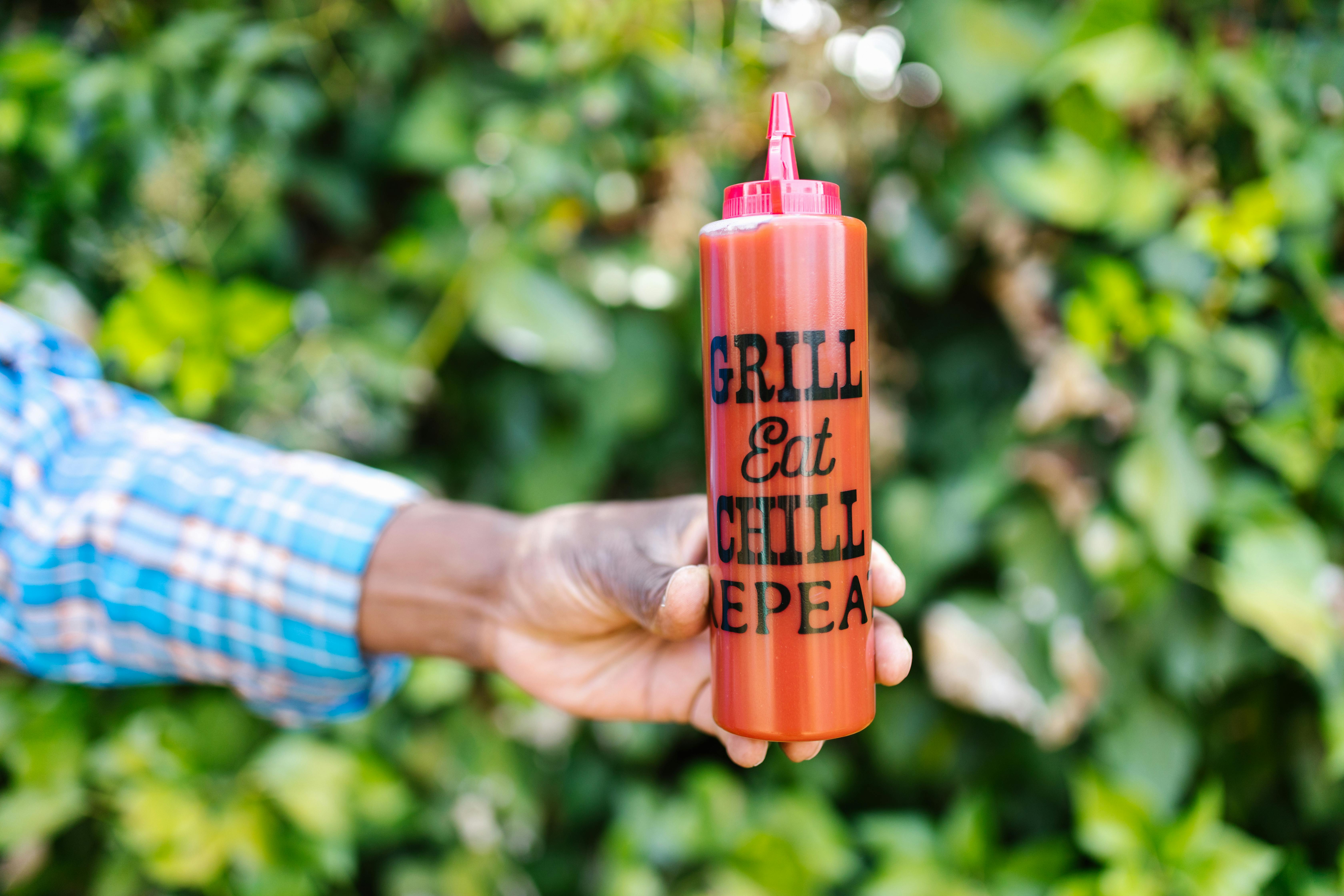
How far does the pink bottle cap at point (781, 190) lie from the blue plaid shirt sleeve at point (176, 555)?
48 cm

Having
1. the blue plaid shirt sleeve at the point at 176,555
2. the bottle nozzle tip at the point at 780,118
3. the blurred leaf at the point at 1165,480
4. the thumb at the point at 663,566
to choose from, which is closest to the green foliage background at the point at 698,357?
the blurred leaf at the point at 1165,480

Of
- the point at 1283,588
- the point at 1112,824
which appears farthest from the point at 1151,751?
the point at 1283,588

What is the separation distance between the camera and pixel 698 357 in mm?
1225

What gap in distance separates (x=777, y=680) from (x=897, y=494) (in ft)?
1.83

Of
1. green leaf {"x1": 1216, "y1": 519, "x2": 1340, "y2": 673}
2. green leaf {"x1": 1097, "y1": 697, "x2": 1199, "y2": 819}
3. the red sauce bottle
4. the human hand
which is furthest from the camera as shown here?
green leaf {"x1": 1097, "y1": 697, "x2": 1199, "y2": 819}

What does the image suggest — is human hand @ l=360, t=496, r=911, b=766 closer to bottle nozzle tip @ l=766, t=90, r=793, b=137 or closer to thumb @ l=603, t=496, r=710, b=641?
thumb @ l=603, t=496, r=710, b=641

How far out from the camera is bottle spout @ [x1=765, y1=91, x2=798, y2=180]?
0.67 meters

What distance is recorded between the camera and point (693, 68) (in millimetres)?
1143

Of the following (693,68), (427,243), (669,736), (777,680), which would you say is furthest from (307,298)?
(777,680)

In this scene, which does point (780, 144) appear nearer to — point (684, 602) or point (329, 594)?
point (684, 602)

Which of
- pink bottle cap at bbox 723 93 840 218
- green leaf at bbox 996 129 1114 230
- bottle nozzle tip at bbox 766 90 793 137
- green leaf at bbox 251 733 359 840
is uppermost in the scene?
green leaf at bbox 996 129 1114 230

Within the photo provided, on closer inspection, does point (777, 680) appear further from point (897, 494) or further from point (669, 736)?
point (669, 736)

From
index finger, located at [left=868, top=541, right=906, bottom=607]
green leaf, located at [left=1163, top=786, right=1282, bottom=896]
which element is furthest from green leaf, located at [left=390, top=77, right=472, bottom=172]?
green leaf, located at [left=1163, top=786, right=1282, bottom=896]

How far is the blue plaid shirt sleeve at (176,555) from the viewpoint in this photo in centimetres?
90
